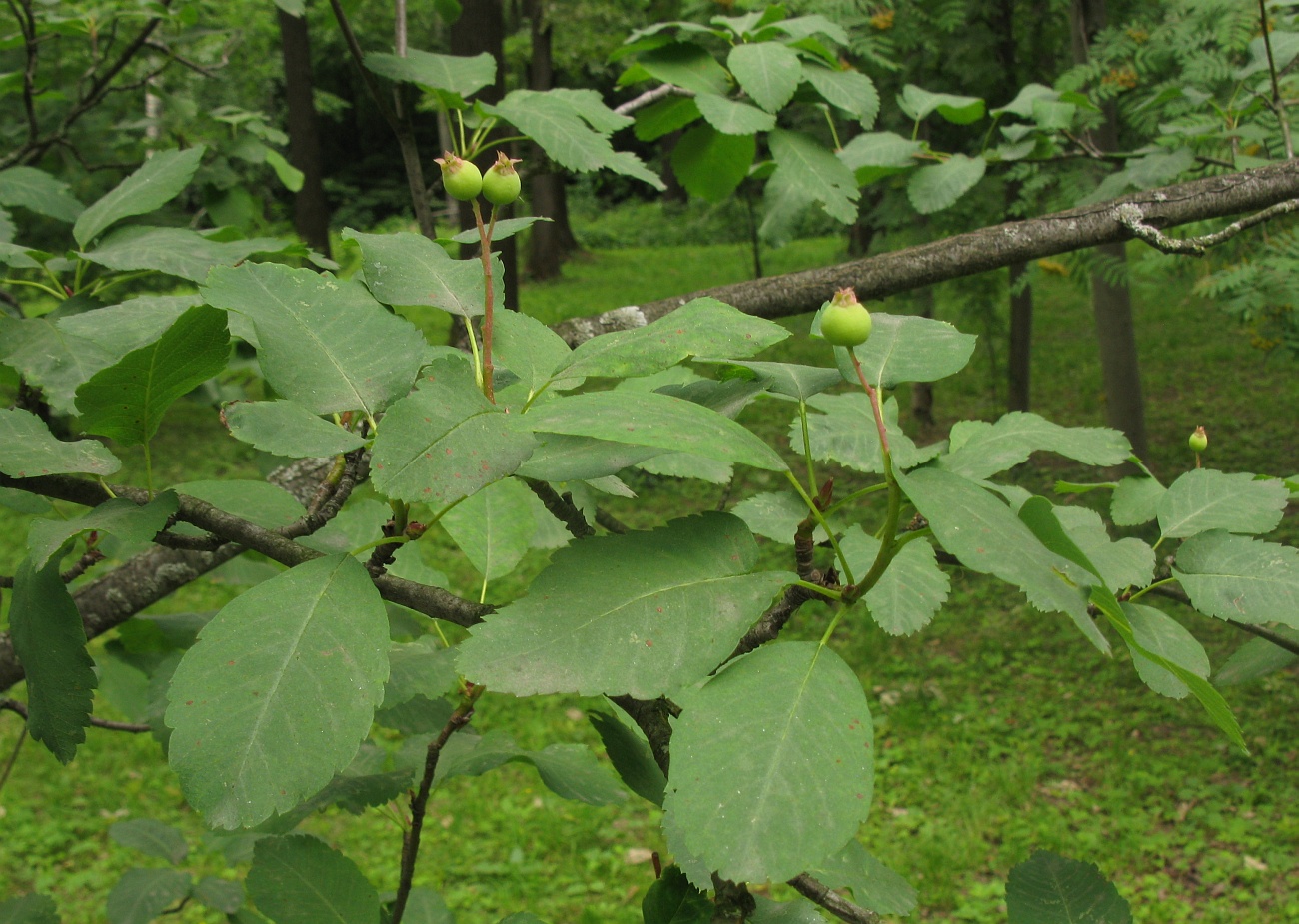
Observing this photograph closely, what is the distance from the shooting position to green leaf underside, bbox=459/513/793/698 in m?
0.61

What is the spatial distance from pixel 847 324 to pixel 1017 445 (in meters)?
0.39

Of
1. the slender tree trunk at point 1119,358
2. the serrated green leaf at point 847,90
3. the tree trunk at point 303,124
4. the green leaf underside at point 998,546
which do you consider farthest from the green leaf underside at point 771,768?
the tree trunk at point 303,124

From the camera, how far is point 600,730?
0.95 metres

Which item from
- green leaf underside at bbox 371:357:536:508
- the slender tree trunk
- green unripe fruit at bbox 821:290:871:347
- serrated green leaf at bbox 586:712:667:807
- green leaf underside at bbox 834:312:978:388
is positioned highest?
green unripe fruit at bbox 821:290:871:347

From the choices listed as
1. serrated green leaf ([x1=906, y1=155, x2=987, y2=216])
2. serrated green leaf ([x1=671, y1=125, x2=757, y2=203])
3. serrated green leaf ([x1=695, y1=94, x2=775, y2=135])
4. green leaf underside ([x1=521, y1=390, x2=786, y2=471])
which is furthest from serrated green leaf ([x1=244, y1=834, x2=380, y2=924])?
serrated green leaf ([x1=906, y1=155, x2=987, y2=216])

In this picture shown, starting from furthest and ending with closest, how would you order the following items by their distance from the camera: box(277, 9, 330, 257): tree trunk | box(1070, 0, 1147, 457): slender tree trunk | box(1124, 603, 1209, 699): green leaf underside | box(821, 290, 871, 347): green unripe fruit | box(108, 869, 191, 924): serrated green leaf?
box(277, 9, 330, 257): tree trunk, box(1070, 0, 1147, 457): slender tree trunk, box(108, 869, 191, 924): serrated green leaf, box(1124, 603, 1209, 699): green leaf underside, box(821, 290, 871, 347): green unripe fruit

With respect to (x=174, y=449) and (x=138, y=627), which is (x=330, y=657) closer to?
(x=138, y=627)

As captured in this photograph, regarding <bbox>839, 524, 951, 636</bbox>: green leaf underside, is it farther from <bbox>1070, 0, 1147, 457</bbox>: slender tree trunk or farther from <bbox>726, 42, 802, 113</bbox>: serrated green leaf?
<bbox>1070, 0, 1147, 457</bbox>: slender tree trunk

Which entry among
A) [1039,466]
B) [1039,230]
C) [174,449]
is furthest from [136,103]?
[1039,466]

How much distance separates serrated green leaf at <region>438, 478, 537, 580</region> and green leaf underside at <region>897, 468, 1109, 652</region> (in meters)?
0.56

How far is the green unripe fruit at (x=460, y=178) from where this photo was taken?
2.67 feet

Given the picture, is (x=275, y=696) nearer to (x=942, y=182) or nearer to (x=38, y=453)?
(x=38, y=453)

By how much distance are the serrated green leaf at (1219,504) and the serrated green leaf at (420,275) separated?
77 cm

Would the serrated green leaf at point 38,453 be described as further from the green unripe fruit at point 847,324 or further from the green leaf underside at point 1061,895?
the green leaf underside at point 1061,895
